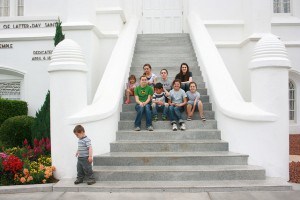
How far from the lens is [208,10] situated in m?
12.4

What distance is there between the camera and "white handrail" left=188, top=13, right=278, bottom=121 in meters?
6.36

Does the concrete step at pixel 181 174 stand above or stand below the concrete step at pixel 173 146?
below

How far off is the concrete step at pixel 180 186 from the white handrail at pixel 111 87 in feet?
4.00

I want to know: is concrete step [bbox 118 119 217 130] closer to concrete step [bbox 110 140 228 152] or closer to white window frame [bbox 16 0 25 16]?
concrete step [bbox 110 140 228 152]

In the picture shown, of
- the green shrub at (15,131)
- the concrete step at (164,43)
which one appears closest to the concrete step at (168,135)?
the green shrub at (15,131)

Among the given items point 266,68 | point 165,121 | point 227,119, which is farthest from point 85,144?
point 266,68

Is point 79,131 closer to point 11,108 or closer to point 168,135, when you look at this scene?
point 168,135

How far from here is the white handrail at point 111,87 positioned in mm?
6391

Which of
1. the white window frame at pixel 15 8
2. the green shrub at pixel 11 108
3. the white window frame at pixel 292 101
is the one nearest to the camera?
the green shrub at pixel 11 108

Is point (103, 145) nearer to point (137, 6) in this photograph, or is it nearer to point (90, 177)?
point (90, 177)

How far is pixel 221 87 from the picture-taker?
7.64m

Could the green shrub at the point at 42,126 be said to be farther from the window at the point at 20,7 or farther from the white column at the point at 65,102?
the window at the point at 20,7

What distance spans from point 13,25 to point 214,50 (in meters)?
6.73

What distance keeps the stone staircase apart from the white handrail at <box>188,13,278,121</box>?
0.58 metres
